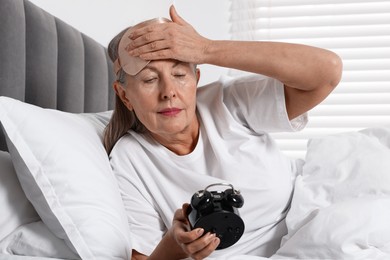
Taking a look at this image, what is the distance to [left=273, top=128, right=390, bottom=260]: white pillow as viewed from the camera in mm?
1238

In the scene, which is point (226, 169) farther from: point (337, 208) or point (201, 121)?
point (337, 208)

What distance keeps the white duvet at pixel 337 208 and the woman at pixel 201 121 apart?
0.10 m

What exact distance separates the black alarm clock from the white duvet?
7 centimetres

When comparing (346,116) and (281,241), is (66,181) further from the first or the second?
(346,116)

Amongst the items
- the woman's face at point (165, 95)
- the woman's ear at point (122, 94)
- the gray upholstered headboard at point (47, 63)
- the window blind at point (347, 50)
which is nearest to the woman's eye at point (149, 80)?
the woman's face at point (165, 95)

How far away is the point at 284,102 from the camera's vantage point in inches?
56.5

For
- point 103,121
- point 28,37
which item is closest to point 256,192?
point 103,121

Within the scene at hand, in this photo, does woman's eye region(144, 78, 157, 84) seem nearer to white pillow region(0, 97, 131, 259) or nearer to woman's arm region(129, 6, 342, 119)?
woman's arm region(129, 6, 342, 119)

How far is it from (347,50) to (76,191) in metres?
2.42

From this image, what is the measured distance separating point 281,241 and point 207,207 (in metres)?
0.52

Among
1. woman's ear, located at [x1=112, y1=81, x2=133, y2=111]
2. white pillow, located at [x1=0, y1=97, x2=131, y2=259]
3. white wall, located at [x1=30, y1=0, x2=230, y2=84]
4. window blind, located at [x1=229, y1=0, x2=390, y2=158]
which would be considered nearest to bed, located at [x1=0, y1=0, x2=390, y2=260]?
white pillow, located at [x1=0, y1=97, x2=131, y2=259]

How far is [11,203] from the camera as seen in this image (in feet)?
4.08

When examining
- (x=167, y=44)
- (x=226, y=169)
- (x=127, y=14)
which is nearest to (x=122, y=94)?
(x=167, y=44)

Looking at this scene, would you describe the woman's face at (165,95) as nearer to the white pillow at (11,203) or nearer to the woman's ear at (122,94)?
the woman's ear at (122,94)
